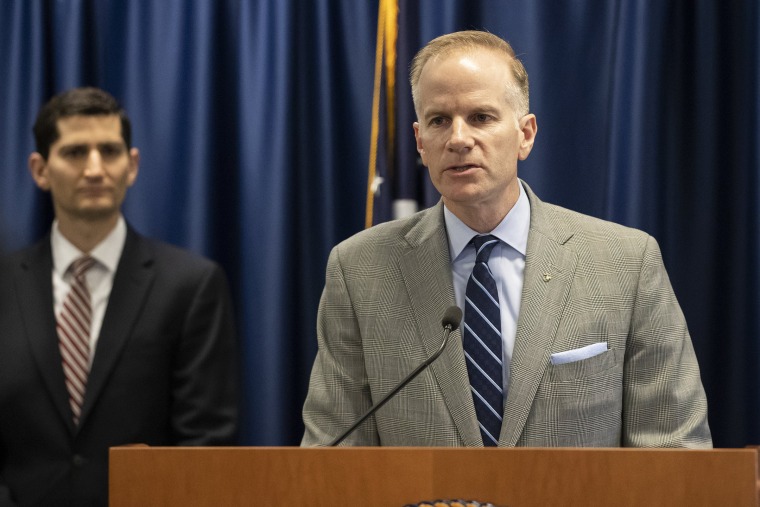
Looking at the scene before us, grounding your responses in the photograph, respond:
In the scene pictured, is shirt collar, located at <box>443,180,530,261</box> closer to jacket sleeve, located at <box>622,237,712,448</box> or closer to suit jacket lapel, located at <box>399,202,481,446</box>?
suit jacket lapel, located at <box>399,202,481,446</box>

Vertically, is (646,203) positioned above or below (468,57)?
below

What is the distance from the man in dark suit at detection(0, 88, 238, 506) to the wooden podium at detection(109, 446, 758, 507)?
109cm

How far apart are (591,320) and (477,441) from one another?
1.00 ft

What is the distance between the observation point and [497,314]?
1.88 m

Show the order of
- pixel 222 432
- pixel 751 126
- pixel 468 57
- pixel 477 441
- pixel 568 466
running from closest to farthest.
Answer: pixel 568 466 < pixel 477 441 < pixel 468 57 < pixel 222 432 < pixel 751 126

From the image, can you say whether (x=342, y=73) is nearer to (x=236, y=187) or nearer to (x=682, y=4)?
(x=236, y=187)

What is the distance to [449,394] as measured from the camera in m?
1.83

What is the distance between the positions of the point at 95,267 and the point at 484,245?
116 cm

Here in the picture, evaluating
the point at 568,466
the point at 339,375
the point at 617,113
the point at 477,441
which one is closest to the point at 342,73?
the point at 617,113

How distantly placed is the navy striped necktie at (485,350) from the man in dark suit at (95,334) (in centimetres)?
92

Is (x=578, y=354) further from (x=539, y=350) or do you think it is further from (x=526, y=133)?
(x=526, y=133)

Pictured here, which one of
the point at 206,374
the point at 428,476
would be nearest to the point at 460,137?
the point at 428,476

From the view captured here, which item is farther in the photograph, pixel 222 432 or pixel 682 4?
pixel 682 4

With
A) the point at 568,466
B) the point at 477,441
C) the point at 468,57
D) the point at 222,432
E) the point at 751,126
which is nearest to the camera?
the point at 568,466
